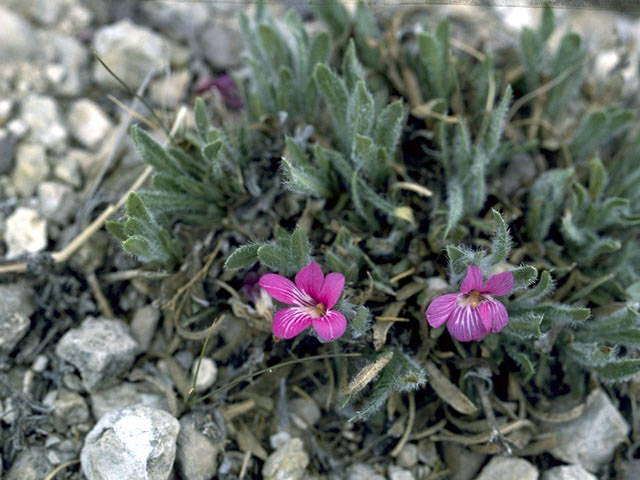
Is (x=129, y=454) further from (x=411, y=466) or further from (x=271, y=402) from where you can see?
(x=411, y=466)

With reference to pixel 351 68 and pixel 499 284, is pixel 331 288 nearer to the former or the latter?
pixel 499 284

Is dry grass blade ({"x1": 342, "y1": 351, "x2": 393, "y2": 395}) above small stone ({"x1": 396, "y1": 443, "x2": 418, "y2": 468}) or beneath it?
above

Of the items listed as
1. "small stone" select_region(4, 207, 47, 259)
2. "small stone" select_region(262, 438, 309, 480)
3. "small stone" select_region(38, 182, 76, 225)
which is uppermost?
"small stone" select_region(38, 182, 76, 225)

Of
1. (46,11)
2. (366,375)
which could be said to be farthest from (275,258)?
(46,11)

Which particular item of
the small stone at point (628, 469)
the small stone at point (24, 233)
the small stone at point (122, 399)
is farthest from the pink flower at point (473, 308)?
the small stone at point (24, 233)

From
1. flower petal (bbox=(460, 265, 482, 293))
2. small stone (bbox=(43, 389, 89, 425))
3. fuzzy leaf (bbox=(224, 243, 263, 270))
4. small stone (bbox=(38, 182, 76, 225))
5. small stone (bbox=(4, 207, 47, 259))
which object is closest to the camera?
flower petal (bbox=(460, 265, 482, 293))

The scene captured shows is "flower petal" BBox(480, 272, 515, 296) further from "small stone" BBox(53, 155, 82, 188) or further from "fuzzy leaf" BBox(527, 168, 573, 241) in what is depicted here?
"small stone" BBox(53, 155, 82, 188)

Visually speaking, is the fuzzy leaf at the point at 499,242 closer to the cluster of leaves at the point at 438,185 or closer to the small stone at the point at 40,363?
the cluster of leaves at the point at 438,185

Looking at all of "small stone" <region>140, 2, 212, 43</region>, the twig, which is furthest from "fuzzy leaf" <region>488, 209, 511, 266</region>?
"small stone" <region>140, 2, 212, 43</region>
